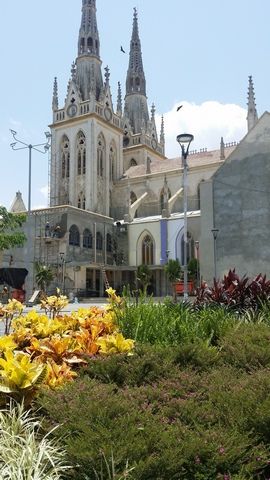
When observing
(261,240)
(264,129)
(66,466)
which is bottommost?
(66,466)

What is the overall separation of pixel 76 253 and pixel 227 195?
2873 centimetres

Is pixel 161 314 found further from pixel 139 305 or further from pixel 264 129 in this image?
pixel 264 129

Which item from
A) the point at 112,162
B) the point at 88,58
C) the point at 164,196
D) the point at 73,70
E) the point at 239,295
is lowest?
the point at 239,295

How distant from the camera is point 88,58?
241ft

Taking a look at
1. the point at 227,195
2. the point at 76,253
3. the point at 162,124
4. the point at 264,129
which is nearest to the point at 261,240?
the point at 227,195

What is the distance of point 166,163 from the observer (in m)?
69.8

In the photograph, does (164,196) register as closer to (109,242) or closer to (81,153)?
(109,242)

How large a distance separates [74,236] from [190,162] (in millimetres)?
21357

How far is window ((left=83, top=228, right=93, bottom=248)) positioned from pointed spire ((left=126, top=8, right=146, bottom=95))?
37.8m

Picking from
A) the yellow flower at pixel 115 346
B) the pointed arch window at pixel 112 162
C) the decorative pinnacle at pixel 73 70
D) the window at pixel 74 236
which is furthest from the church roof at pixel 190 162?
the yellow flower at pixel 115 346

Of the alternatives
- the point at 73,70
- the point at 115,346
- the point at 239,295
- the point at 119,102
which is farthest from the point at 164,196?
the point at 115,346

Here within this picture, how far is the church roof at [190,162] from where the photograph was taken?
63678mm

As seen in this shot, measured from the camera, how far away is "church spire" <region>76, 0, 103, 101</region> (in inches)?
2816

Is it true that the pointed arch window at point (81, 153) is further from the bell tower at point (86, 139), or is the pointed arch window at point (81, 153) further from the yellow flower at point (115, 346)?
the yellow flower at point (115, 346)
